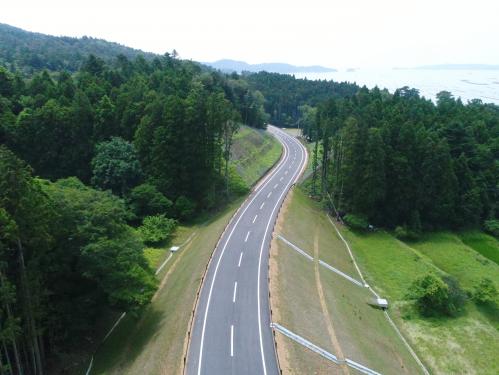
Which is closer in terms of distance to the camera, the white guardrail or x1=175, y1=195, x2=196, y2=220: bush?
the white guardrail

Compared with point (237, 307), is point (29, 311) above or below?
above

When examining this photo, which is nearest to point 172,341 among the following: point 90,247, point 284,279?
point 90,247

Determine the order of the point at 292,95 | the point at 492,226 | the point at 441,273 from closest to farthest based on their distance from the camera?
the point at 441,273 < the point at 492,226 < the point at 292,95

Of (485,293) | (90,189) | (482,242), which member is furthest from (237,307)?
(482,242)

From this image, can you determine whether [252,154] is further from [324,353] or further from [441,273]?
[324,353]

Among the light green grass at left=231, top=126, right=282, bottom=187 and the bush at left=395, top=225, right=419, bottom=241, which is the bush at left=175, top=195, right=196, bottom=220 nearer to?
the light green grass at left=231, top=126, right=282, bottom=187

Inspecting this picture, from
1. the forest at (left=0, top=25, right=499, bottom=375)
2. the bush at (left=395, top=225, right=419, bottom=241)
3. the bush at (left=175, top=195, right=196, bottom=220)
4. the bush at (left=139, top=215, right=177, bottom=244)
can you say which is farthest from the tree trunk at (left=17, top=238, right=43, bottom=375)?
the bush at (left=395, top=225, right=419, bottom=241)

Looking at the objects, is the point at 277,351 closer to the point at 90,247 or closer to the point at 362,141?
the point at 90,247

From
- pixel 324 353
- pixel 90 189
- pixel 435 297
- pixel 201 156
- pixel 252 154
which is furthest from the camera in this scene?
pixel 252 154
